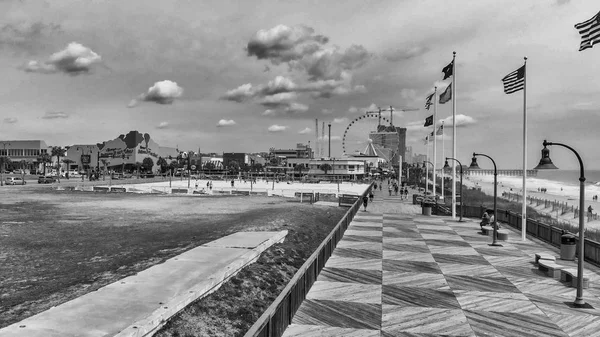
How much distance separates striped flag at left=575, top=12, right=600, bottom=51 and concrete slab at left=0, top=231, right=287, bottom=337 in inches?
573

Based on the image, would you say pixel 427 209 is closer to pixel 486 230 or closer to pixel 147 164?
pixel 486 230

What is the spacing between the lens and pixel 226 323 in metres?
13.2

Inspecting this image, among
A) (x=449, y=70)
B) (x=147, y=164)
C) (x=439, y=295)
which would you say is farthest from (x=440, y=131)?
(x=147, y=164)

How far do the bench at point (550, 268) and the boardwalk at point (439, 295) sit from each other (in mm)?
279

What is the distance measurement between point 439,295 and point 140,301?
345 inches

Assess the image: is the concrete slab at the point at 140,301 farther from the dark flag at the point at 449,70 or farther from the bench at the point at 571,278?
the dark flag at the point at 449,70

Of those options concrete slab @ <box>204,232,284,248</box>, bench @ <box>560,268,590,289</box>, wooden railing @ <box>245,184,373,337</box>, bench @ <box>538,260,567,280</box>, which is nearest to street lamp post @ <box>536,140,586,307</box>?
bench @ <box>560,268,590,289</box>

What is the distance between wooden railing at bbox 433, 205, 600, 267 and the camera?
17.4 meters

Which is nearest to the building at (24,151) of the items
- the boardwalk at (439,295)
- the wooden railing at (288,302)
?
the boardwalk at (439,295)

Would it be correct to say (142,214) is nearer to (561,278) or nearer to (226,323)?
(226,323)

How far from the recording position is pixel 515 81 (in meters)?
22.9

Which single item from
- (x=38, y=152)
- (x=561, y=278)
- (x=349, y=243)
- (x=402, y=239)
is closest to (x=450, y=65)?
(x=402, y=239)

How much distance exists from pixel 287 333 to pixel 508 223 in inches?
976

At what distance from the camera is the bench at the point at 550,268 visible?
14820mm
